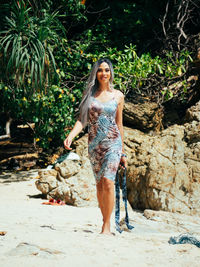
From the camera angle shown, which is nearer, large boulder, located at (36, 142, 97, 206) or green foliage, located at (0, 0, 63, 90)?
large boulder, located at (36, 142, 97, 206)

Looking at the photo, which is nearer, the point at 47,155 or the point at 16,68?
the point at 16,68

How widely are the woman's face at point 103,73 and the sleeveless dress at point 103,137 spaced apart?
0.69ft

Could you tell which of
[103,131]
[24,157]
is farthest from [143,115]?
[103,131]

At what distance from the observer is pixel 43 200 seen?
19.7ft

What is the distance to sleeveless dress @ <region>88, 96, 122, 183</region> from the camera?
3459 mm

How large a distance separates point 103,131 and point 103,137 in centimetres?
6

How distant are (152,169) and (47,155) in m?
4.07

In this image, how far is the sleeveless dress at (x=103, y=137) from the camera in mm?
3459

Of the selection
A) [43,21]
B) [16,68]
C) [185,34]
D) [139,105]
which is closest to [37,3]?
[43,21]

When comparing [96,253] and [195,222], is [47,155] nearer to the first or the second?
[195,222]

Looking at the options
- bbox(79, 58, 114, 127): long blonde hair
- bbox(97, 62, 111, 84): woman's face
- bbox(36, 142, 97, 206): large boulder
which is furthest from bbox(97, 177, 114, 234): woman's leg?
bbox(36, 142, 97, 206): large boulder

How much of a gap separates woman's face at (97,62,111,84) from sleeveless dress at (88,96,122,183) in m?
0.21

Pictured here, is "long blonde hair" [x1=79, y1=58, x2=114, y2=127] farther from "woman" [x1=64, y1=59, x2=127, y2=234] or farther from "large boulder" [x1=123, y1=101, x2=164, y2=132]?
"large boulder" [x1=123, y1=101, x2=164, y2=132]

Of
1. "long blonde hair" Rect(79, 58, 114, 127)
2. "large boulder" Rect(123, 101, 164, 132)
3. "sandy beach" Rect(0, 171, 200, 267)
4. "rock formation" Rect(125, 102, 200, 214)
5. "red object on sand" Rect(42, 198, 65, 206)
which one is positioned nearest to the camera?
"sandy beach" Rect(0, 171, 200, 267)
